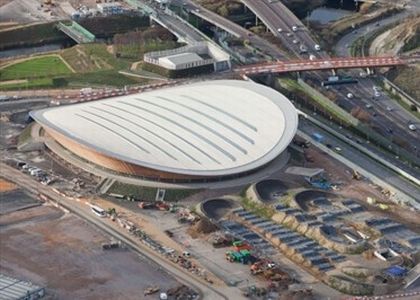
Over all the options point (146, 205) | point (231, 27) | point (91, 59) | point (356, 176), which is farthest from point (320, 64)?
point (146, 205)

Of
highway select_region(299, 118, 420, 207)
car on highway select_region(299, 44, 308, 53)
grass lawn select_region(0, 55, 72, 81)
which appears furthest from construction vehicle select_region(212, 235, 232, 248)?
car on highway select_region(299, 44, 308, 53)

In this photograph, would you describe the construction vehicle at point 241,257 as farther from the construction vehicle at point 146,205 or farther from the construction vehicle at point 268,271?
the construction vehicle at point 146,205

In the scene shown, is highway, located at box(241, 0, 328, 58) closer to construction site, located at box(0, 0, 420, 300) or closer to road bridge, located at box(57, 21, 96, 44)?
construction site, located at box(0, 0, 420, 300)

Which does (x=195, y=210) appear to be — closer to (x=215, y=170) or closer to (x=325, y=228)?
(x=215, y=170)

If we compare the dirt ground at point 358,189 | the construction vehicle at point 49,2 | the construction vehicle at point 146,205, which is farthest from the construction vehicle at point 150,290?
the construction vehicle at point 49,2

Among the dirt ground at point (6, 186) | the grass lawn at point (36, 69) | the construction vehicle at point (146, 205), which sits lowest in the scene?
Answer: the grass lawn at point (36, 69)
